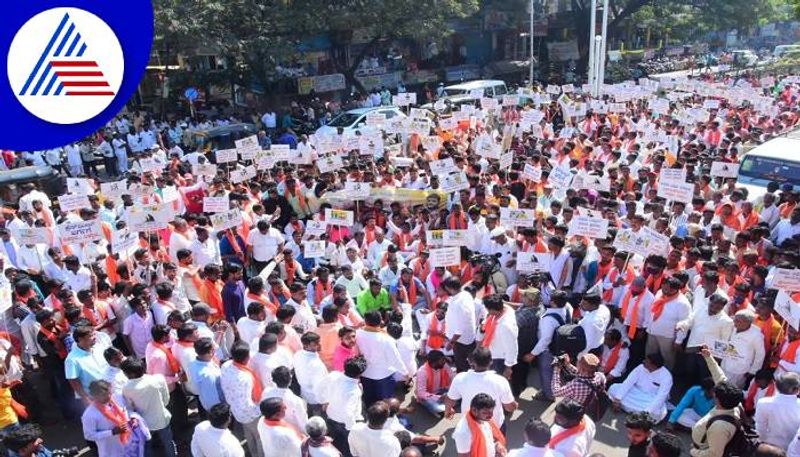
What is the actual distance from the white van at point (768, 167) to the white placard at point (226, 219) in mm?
8458

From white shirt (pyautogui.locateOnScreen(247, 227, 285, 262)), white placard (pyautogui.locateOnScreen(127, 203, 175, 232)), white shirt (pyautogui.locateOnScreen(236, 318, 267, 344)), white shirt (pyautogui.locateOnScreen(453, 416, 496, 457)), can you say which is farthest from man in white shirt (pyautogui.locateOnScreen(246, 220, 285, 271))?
white shirt (pyautogui.locateOnScreen(453, 416, 496, 457))

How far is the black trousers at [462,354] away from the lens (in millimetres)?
6934

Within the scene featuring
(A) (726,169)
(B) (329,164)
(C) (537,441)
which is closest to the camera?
(C) (537,441)

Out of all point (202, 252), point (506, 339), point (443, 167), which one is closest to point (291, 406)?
point (506, 339)

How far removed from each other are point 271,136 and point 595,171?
14089 millimetres

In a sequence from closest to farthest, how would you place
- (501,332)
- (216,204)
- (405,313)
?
(501,332) < (405,313) < (216,204)

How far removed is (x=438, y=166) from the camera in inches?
452

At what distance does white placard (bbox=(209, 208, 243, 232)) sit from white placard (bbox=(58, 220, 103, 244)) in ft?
5.04

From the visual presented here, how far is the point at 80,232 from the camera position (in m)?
8.26

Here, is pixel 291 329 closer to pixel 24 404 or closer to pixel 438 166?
pixel 24 404

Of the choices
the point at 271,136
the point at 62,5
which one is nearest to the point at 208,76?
the point at 271,136

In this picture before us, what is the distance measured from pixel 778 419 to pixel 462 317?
2887mm

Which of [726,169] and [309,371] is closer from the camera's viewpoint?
[309,371]

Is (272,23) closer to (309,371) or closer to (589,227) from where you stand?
(589,227)
